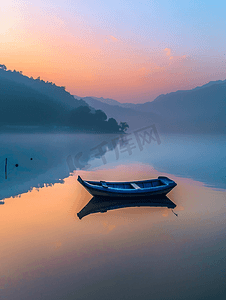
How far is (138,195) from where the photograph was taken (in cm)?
1762

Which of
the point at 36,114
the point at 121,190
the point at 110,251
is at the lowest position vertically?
the point at 110,251

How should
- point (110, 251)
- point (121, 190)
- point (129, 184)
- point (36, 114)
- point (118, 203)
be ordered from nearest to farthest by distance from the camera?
point (110, 251), point (121, 190), point (118, 203), point (129, 184), point (36, 114)

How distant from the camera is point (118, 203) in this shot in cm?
1762

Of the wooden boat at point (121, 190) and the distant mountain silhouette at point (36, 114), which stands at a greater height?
the distant mountain silhouette at point (36, 114)

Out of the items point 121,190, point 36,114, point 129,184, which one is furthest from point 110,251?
point 36,114

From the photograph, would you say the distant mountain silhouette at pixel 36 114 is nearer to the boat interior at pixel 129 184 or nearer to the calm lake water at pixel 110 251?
the boat interior at pixel 129 184

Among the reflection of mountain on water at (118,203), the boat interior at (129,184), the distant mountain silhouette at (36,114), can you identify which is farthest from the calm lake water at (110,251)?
the distant mountain silhouette at (36,114)

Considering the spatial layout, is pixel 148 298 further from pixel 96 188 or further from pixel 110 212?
pixel 96 188

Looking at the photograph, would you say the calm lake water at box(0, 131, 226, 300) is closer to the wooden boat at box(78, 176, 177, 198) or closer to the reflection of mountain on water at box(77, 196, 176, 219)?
the reflection of mountain on water at box(77, 196, 176, 219)

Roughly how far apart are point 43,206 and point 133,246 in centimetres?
884

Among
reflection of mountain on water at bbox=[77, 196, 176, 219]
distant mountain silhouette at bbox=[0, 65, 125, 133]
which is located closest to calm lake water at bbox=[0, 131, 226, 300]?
reflection of mountain on water at bbox=[77, 196, 176, 219]

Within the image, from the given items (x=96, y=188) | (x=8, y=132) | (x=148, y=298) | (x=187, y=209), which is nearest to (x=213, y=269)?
(x=148, y=298)

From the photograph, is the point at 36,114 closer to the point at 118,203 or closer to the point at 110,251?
the point at 118,203

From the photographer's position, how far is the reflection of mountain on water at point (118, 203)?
16.6 m
